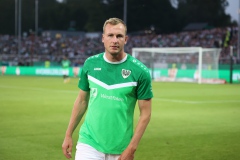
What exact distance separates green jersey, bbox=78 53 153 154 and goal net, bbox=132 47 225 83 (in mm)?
35725

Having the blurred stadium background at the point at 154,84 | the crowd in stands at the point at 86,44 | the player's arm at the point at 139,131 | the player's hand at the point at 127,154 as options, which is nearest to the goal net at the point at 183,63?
the blurred stadium background at the point at 154,84

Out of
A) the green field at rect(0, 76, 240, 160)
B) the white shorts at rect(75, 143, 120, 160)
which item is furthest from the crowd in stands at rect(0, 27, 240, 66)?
the white shorts at rect(75, 143, 120, 160)

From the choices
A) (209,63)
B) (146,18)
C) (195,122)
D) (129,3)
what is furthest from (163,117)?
(146,18)

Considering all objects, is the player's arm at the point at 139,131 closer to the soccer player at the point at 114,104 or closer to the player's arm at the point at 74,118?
the soccer player at the point at 114,104

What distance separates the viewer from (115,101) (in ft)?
17.4

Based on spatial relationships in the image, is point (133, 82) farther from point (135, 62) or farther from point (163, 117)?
point (163, 117)

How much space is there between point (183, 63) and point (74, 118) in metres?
38.6

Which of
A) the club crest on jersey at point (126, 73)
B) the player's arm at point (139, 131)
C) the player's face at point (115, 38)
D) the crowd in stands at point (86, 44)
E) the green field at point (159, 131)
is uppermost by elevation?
the crowd in stands at point (86, 44)

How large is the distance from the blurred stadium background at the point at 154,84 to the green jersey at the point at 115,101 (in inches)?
177

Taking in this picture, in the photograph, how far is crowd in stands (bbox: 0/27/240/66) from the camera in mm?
60656

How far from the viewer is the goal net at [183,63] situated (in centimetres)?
4131

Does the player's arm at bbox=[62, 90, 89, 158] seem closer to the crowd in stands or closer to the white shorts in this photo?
the white shorts

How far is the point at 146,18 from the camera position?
90.2 m

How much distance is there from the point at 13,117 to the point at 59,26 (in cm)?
10407
